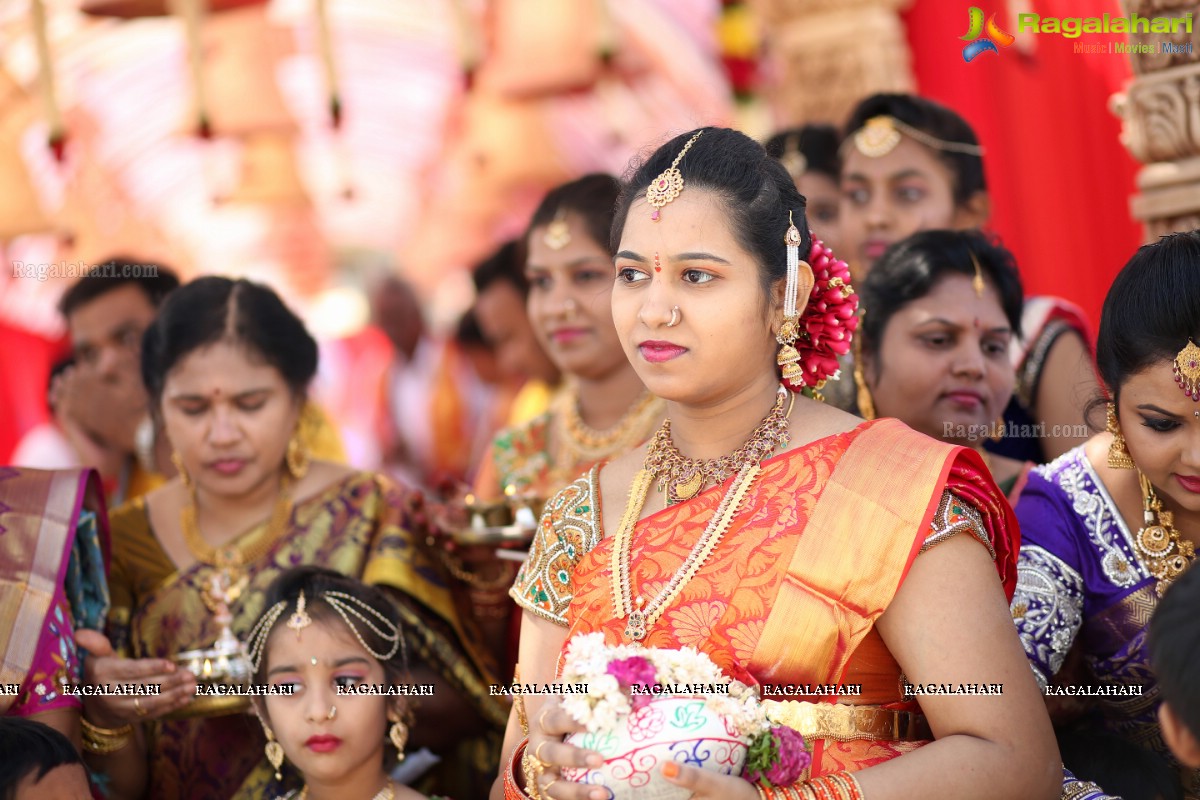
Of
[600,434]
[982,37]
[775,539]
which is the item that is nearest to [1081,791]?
[775,539]

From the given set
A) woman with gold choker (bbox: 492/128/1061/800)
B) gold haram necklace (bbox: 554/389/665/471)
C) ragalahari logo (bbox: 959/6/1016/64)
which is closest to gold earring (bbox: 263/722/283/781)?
woman with gold choker (bbox: 492/128/1061/800)

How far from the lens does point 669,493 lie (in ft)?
9.16

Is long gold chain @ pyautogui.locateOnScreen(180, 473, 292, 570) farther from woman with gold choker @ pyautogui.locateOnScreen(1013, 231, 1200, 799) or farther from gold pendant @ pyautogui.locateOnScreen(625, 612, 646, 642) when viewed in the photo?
woman with gold choker @ pyautogui.locateOnScreen(1013, 231, 1200, 799)

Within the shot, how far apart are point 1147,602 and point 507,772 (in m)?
1.39

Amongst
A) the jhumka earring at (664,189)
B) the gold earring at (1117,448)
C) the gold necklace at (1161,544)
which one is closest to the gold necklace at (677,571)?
the jhumka earring at (664,189)

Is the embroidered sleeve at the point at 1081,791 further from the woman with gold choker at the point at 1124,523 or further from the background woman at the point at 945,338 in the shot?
the background woman at the point at 945,338

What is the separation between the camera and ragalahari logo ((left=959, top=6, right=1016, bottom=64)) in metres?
5.27

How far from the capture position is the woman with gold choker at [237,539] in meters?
3.78

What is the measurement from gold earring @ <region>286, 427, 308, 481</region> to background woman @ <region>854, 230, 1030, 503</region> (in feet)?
5.25

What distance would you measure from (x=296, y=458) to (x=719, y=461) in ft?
5.60

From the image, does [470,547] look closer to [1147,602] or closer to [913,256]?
[913,256]

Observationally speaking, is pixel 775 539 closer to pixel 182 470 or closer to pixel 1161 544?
pixel 1161 544

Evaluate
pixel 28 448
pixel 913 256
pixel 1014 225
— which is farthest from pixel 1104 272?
pixel 28 448

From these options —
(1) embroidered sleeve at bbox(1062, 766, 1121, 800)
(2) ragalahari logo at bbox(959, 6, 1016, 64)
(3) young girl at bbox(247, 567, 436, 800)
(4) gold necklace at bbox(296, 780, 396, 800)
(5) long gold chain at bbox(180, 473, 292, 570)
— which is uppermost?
(2) ragalahari logo at bbox(959, 6, 1016, 64)
